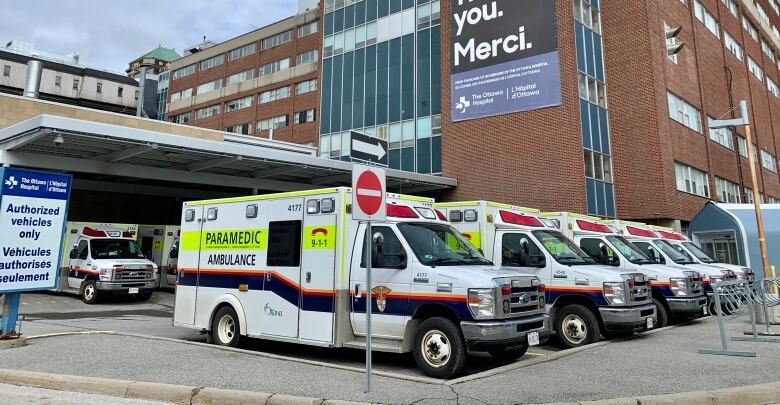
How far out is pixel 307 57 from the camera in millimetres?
51219

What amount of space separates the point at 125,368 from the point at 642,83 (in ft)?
82.1

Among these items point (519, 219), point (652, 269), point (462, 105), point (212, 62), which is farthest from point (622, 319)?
A: point (212, 62)

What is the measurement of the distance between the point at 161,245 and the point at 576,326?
2053 cm

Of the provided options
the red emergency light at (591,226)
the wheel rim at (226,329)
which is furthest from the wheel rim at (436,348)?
the red emergency light at (591,226)

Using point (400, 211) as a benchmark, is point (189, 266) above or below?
below

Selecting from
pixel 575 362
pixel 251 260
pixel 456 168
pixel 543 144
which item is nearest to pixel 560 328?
pixel 575 362

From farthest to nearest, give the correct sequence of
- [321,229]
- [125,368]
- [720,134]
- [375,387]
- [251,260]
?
[720,134]
[251,260]
[321,229]
[125,368]
[375,387]

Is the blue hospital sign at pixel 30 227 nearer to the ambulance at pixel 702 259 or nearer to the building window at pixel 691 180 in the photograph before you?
the ambulance at pixel 702 259

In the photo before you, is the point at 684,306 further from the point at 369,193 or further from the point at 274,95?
the point at 274,95

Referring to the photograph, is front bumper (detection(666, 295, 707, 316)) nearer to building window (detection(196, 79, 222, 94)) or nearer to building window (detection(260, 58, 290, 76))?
building window (detection(260, 58, 290, 76))

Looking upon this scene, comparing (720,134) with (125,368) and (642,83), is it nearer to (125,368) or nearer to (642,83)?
→ (642,83)

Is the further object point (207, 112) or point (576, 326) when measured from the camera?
point (207, 112)

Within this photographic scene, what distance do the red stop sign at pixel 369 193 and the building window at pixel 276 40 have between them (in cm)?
5049

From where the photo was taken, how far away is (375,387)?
21.2 feet
